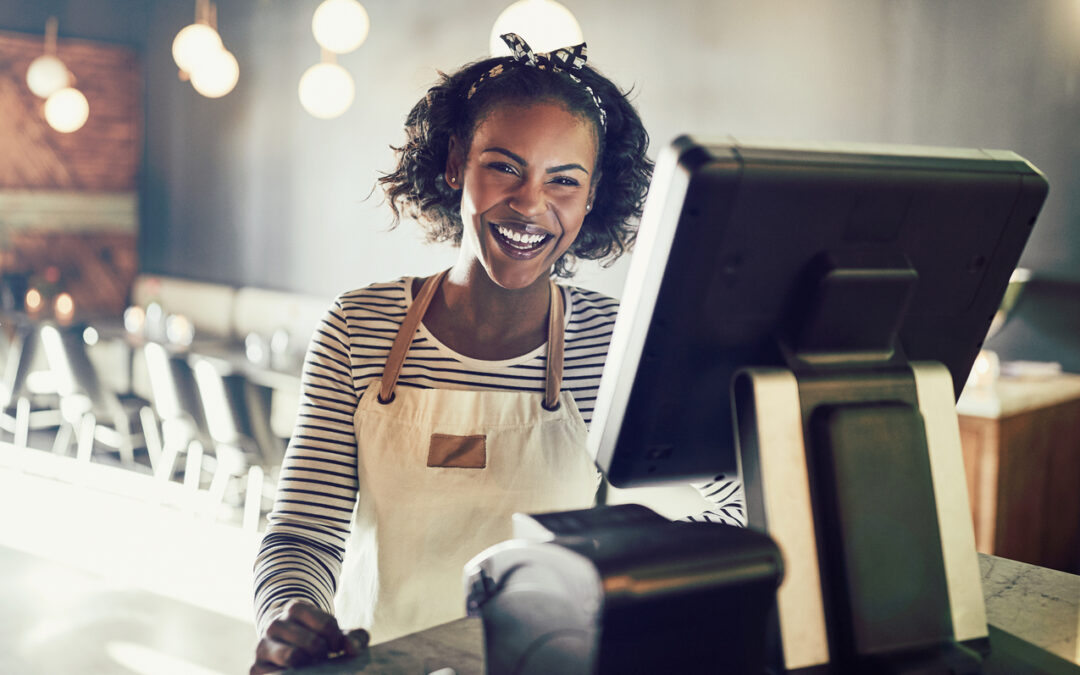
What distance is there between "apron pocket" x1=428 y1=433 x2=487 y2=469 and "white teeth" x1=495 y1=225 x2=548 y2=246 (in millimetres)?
272

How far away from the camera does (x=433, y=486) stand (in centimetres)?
125

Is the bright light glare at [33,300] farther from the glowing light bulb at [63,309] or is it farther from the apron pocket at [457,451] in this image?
the apron pocket at [457,451]

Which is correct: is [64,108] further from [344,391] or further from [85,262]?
[344,391]

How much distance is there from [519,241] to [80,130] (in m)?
7.68

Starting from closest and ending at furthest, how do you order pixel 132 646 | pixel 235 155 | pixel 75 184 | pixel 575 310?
pixel 575 310
pixel 132 646
pixel 235 155
pixel 75 184

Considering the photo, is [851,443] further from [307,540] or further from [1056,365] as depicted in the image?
[1056,365]

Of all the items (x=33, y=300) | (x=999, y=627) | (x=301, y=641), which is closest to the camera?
(x=301, y=641)

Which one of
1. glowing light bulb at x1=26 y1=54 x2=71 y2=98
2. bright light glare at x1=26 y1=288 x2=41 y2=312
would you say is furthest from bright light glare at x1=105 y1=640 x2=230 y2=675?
glowing light bulb at x1=26 y1=54 x2=71 y2=98

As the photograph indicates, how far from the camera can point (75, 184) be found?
7719mm

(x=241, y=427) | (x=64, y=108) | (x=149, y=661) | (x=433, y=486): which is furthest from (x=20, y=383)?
(x=433, y=486)

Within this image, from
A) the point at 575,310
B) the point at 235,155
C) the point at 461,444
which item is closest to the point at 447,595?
the point at 461,444

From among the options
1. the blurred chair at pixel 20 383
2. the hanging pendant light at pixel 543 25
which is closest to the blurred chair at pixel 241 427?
the hanging pendant light at pixel 543 25

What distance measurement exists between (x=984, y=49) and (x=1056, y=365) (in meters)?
1.23

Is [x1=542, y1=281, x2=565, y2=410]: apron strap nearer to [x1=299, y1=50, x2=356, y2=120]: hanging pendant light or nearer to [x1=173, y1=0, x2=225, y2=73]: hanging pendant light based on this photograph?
[x1=299, y1=50, x2=356, y2=120]: hanging pendant light
